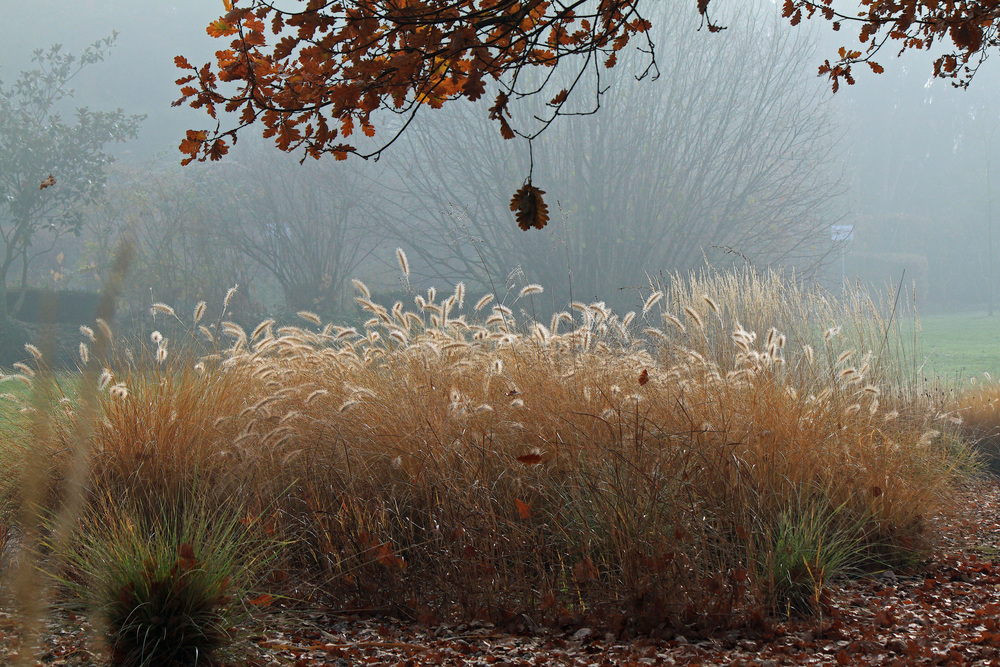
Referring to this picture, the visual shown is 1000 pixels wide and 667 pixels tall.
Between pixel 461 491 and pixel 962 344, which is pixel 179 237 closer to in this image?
pixel 461 491

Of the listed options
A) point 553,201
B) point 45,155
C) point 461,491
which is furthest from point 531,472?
point 45,155

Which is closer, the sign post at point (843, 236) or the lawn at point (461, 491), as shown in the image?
the lawn at point (461, 491)

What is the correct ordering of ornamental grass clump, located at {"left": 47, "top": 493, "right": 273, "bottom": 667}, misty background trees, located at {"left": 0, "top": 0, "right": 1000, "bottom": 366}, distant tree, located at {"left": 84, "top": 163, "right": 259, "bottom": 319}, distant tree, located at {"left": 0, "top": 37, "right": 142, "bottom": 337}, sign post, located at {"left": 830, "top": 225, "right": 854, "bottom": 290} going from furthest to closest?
distant tree, located at {"left": 84, "top": 163, "right": 259, "bottom": 319} < distant tree, located at {"left": 0, "top": 37, "right": 142, "bottom": 337} < misty background trees, located at {"left": 0, "top": 0, "right": 1000, "bottom": 366} < sign post, located at {"left": 830, "top": 225, "right": 854, "bottom": 290} < ornamental grass clump, located at {"left": 47, "top": 493, "right": 273, "bottom": 667}

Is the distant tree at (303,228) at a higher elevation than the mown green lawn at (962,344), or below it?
higher

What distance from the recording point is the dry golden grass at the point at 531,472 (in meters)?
2.16

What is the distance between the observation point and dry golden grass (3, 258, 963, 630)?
2.16m

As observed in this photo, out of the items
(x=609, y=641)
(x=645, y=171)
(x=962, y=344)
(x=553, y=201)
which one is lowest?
(x=962, y=344)

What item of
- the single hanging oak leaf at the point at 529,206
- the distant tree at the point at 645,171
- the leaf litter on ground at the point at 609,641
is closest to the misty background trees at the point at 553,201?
the distant tree at the point at 645,171

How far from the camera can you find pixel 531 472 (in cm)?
253

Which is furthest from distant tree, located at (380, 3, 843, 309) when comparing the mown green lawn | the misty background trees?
the mown green lawn

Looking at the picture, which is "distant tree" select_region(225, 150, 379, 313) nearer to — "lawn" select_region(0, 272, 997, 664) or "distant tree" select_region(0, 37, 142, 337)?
"distant tree" select_region(0, 37, 142, 337)

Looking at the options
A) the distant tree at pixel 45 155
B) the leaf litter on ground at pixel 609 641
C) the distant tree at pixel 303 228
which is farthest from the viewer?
the distant tree at pixel 303 228

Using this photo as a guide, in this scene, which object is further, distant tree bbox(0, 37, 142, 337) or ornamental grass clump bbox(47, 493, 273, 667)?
distant tree bbox(0, 37, 142, 337)

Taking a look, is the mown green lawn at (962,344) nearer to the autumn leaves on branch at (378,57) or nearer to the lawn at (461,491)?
the lawn at (461,491)
